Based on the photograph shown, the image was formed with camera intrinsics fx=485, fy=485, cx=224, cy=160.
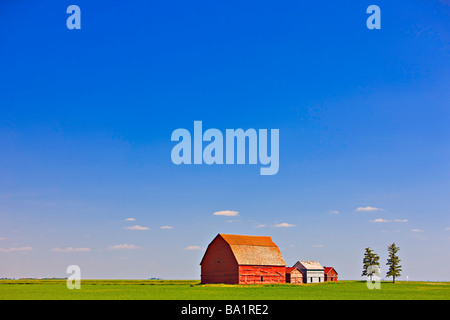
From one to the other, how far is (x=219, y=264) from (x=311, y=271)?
34135 mm

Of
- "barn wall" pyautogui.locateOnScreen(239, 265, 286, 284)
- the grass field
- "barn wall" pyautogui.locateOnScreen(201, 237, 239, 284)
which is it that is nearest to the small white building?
"barn wall" pyautogui.locateOnScreen(239, 265, 286, 284)

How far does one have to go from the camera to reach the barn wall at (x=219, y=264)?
79.1m

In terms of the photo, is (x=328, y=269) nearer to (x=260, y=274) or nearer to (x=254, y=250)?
(x=254, y=250)

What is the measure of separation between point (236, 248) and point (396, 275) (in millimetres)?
51697

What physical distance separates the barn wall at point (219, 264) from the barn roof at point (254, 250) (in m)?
1.12

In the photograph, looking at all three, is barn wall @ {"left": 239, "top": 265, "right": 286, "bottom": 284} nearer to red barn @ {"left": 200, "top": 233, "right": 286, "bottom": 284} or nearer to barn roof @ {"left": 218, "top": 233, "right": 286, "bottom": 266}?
red barn @ {"left": 200, "top": 233, "right": 286, "bottom": 284}

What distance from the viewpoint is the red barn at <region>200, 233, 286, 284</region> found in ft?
259

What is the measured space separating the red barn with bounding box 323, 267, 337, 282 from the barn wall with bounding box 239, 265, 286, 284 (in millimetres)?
33596

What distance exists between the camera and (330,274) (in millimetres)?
118250

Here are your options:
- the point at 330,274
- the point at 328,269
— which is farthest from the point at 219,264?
the point at 330,274
